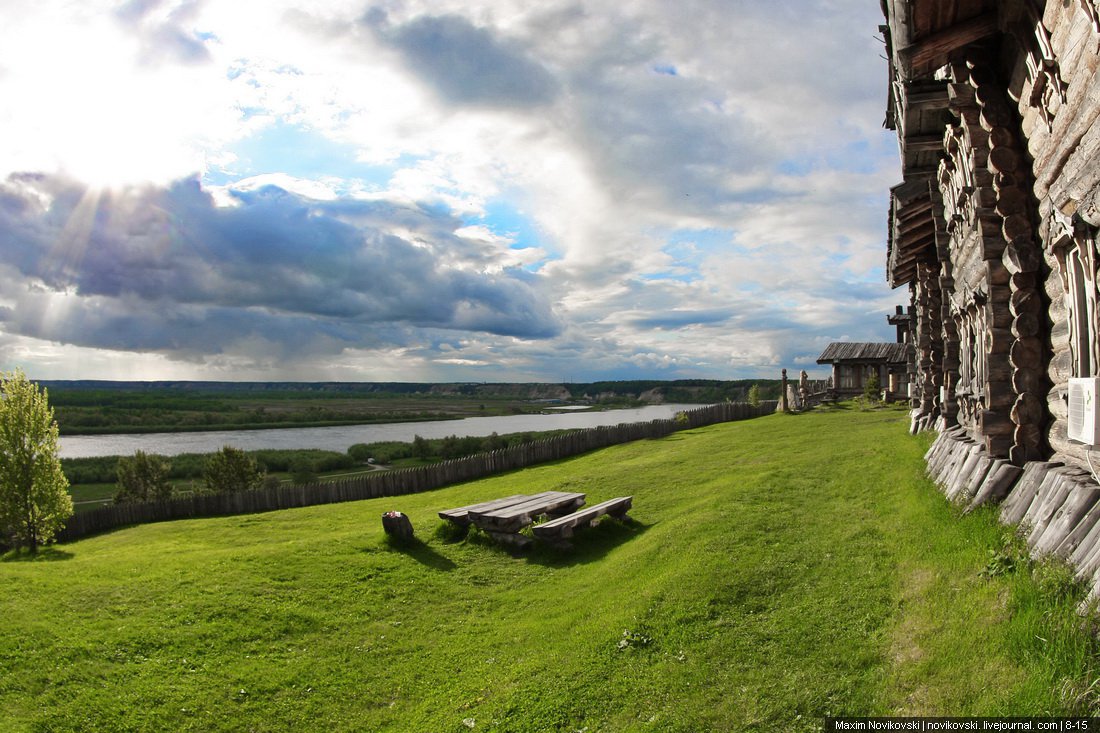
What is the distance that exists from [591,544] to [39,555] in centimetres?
1406

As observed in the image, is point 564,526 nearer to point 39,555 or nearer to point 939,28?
point 939,28

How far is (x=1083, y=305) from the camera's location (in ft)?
16.7

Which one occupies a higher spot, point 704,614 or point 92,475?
point 704,614

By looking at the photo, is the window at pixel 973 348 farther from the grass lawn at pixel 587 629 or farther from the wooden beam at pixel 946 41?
the wooden beam at pixel 946 41

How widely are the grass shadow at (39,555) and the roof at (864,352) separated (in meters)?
35.3

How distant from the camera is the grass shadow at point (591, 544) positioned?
9.19m

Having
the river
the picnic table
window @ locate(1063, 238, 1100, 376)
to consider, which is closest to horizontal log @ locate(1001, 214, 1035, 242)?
window @ locate(1063, 238, 1100, 376)

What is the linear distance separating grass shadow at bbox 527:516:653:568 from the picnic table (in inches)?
15.9

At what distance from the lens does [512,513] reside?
10.1 metres

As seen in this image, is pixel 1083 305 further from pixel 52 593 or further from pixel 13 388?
pixel 13 388

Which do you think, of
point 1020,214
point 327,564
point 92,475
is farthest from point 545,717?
point 92,475

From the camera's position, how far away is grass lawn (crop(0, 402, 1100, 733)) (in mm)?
4234

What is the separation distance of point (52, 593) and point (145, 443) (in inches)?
3199

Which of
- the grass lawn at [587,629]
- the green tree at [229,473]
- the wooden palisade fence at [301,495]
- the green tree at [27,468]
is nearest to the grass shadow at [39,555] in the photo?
the green tree at [27,468]
